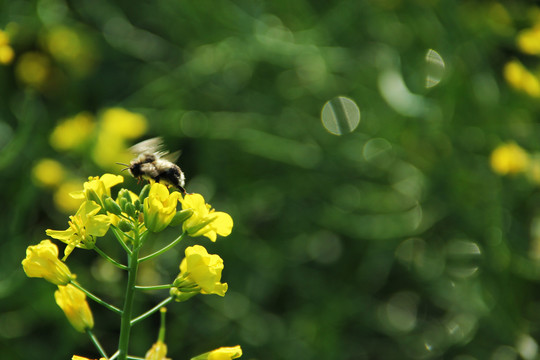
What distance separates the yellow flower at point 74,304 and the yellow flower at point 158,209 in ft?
0.50

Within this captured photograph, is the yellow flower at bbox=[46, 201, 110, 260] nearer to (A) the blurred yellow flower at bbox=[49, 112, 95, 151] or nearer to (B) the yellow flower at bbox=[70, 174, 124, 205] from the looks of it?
(B) the yellow flower at bbox=[70, 174, 124, 205]

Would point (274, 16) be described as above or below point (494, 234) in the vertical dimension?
above

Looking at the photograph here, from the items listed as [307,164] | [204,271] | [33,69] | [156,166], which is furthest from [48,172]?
A: [204,271]

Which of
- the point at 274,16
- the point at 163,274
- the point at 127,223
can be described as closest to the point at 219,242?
the point at 163,274

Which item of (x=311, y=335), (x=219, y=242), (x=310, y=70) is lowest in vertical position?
(x=311, y=335)

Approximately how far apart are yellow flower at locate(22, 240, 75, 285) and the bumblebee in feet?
0.85

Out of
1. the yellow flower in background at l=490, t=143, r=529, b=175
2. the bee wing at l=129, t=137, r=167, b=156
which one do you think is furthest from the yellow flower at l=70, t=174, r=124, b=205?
the yellow flower in background at l=490, t=143, r=529, b=175

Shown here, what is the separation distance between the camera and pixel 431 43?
214 cm

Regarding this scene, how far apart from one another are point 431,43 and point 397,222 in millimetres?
667

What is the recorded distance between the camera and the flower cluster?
0.80m

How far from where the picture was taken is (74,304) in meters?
0.87

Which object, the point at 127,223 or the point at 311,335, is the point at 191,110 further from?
the point at 127,223

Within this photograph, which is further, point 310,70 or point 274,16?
point 274,16

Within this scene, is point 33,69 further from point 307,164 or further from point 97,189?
point 97,189
